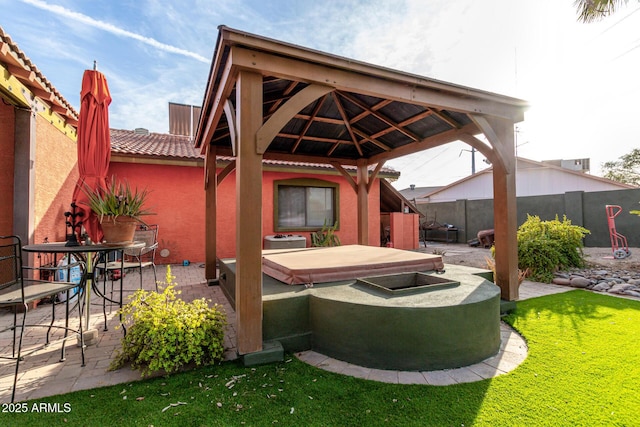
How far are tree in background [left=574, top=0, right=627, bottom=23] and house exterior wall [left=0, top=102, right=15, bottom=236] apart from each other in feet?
41.4

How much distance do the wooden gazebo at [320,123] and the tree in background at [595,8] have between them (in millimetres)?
6465

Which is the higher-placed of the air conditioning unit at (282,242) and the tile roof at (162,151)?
the tile roof at (162,151)

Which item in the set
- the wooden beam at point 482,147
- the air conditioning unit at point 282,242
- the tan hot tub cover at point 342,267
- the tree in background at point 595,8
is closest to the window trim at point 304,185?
the air conditioning unit at point 282,242

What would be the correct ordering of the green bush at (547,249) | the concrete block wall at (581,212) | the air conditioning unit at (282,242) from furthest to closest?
the concrete block wall at (581,212), the air conditioning unit at (282,242), the green bush at (547,249)

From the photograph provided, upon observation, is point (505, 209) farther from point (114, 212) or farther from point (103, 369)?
point (103, 369)

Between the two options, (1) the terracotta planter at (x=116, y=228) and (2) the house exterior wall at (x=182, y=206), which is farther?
(2) the house exterior wall at (x=182, y=206)

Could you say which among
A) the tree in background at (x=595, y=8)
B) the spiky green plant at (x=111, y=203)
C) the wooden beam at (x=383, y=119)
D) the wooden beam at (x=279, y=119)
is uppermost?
the tree in background at (x=595, y=8)

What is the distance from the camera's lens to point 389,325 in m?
2.65

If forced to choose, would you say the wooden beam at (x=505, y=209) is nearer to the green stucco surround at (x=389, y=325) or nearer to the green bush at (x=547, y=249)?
the green stucco surround at (x=389, y=325)

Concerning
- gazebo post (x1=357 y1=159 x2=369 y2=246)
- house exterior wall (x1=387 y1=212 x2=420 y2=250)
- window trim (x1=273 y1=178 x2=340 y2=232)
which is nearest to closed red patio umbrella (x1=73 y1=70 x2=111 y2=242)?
gazebo post (x1=357 y1=159 x2=369 y2=246)

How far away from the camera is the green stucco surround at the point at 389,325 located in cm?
264

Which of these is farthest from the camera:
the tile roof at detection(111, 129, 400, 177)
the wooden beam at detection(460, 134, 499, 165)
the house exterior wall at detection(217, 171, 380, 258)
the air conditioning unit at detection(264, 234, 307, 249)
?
the house exterior wall at detection(217, 171, 380, 258)

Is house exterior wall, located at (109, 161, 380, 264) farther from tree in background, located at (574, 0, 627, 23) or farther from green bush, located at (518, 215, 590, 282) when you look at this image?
tree in background, located at (574, 0, 627, 23)

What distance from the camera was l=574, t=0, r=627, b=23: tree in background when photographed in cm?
742
